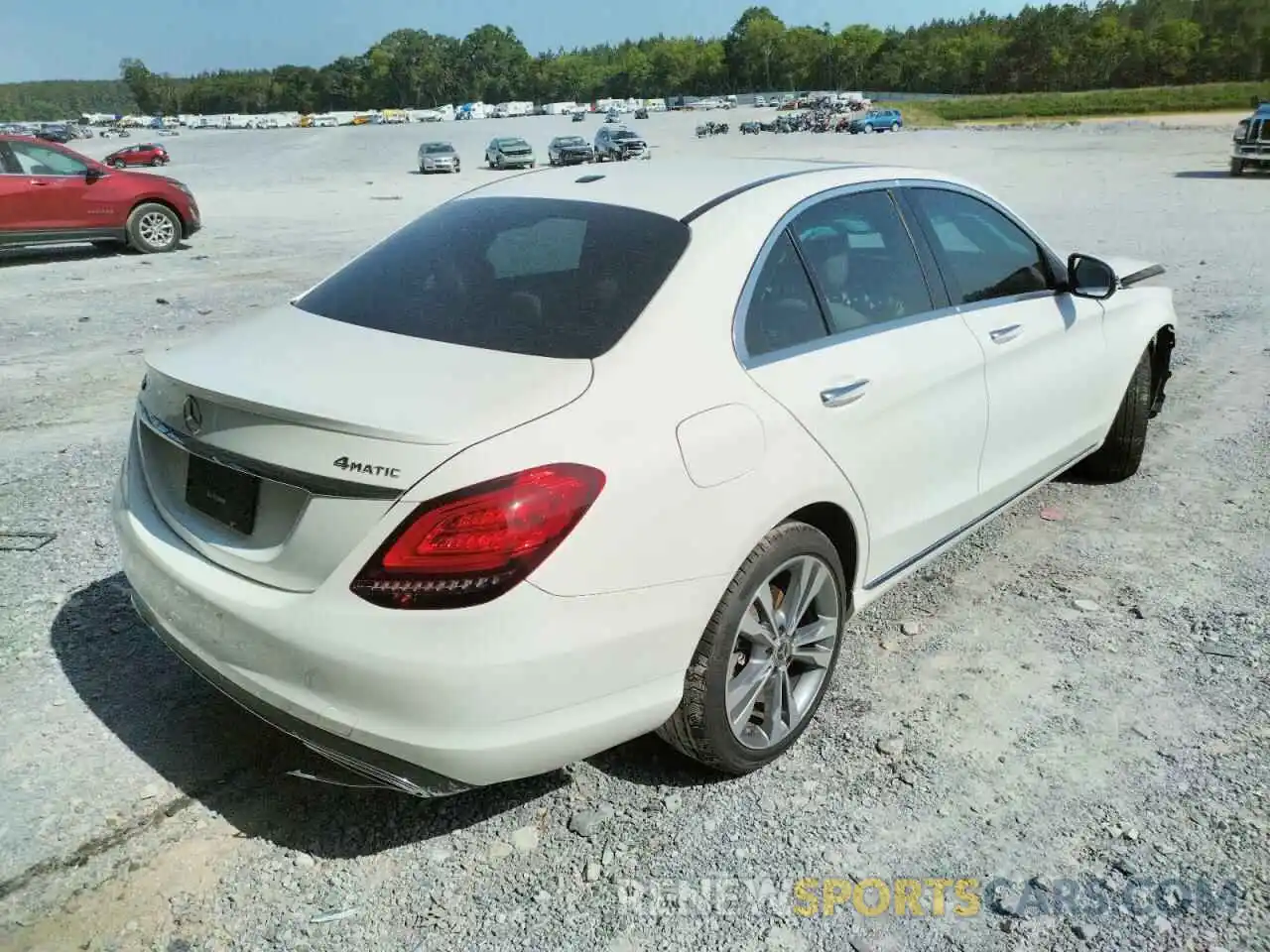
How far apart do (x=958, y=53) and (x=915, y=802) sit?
584 ft

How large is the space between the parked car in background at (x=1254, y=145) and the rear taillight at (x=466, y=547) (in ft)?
96.2

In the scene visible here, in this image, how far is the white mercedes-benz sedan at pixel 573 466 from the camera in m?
2.31

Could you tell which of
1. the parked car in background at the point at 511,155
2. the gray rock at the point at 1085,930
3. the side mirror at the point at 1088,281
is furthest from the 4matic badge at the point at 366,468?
the parked car in background at the point at 511,155

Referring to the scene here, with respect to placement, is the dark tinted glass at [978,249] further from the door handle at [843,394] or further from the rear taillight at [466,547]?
the rear taillight at [466,547]

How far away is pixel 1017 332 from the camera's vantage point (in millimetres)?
3992

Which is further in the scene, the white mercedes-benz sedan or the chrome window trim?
the chrome window trim

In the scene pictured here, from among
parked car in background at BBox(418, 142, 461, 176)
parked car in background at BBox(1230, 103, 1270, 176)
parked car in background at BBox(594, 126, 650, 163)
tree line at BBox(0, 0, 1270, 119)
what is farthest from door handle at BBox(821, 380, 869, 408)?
tree line at BBox(0, 0, 1270, 119)

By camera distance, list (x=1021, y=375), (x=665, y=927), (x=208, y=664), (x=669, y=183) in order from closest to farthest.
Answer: (x=665, y=927)
(x=208, y=664)
(x=669, y=183)
(x=1021, y=375)

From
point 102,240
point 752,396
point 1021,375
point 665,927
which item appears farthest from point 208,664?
point 102,240

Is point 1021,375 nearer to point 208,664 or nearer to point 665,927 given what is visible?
point 665,927

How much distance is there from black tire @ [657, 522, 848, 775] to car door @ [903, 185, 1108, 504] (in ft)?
4.35

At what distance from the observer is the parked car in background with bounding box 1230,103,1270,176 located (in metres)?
25.6

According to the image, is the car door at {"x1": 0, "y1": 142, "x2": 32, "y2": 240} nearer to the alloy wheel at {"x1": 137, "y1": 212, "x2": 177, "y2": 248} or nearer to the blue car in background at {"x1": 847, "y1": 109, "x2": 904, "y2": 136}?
the alloy wheel at {"x1": 137, "y1": 212, "x2": 177, "y2": 248}

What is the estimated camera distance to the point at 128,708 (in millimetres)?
3391
